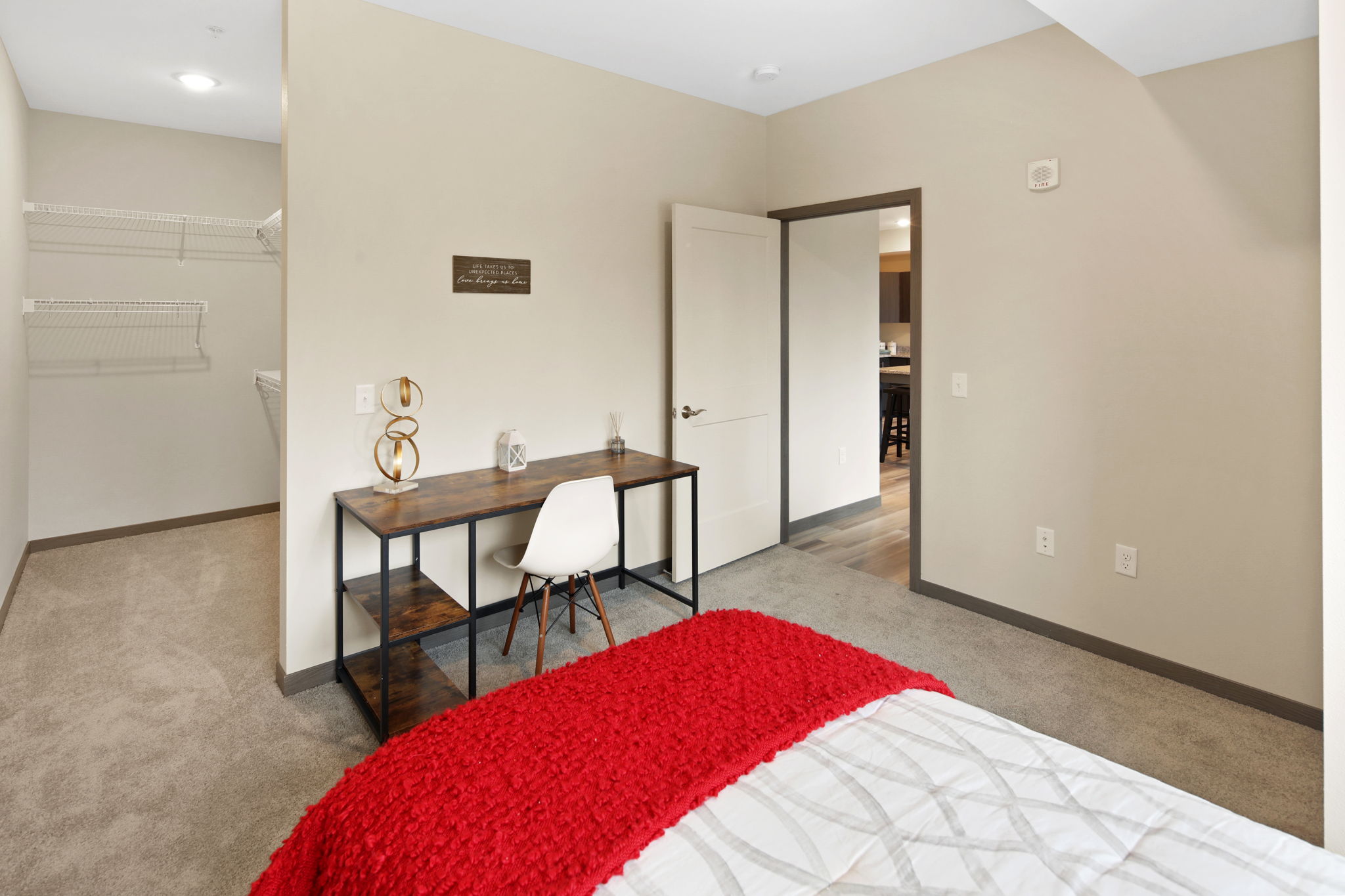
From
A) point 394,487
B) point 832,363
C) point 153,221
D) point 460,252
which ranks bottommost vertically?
point 394,487

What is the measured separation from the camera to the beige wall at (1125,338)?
238cm

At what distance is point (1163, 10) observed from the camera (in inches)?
80.7

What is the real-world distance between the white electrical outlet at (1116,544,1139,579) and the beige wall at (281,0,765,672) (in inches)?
81.8

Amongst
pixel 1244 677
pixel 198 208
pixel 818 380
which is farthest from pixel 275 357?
Result: pixel 1244 677

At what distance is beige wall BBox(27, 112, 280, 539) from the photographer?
13.7 feet

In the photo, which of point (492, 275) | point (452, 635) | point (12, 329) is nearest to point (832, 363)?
point (492, 275)

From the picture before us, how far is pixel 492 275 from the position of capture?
306cm

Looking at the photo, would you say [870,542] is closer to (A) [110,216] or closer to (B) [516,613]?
(B) [516,613]

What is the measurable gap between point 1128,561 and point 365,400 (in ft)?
10.0

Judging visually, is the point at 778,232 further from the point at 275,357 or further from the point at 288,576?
the point at 275,357

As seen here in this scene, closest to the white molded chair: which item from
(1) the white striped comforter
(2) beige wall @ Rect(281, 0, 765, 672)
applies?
(2) beige wall @ Rect(281, 0, 765, 672)

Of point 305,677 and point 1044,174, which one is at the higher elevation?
point 1044,174

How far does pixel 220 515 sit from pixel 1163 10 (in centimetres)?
557

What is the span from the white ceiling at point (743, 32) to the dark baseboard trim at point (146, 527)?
3.64 meters
